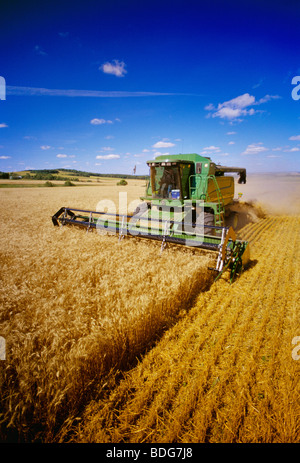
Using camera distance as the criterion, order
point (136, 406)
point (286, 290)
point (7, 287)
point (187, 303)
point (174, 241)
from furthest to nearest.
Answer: point (174, 241), point (286, 290), point (187, 303), point (7, 287), point (136, 406)

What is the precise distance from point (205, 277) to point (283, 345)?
1717 mm

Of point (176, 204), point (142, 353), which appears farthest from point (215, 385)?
point (176, 204)

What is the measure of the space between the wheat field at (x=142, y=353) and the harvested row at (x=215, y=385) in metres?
0.01

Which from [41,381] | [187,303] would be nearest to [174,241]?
[187,303]

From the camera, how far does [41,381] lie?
5.42 ft

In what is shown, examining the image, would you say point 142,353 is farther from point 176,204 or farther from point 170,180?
point 170,180

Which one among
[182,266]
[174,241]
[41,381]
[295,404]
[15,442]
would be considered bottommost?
[295,404]

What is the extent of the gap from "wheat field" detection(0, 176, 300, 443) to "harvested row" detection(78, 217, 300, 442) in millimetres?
12

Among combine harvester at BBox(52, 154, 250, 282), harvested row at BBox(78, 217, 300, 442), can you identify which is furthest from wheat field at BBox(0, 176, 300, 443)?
combine harvester at BBox(52, 154, 250, 282)

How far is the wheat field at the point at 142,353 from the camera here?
1676 millimetres

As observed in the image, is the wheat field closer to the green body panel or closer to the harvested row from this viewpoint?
the harvested row

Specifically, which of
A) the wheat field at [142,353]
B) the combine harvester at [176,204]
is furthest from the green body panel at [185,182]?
the wheat field at [142,353]

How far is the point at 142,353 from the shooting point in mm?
2529

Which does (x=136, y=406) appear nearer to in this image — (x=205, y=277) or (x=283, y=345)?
(x=283, y=345)
